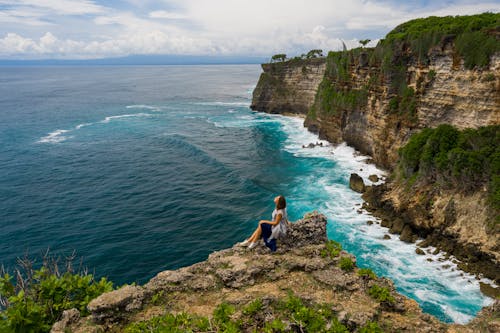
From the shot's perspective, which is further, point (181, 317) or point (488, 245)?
point (488, 245)

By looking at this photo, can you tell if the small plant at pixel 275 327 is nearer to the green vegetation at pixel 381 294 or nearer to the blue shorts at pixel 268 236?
the green vegetation at pixel 381 294

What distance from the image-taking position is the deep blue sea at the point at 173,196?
1228 inches

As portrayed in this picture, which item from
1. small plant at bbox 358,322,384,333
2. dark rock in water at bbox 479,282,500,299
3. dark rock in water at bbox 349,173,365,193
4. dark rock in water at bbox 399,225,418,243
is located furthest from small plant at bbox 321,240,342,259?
dark rock in water at bbox 349,173,365,193

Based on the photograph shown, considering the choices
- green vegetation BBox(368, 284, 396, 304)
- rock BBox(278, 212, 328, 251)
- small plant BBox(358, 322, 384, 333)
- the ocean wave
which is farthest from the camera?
the ocean wave

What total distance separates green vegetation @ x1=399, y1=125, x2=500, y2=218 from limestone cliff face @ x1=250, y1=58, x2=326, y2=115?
56.1 m

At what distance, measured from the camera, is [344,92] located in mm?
65750

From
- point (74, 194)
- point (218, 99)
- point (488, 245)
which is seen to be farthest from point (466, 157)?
point (218, 99)

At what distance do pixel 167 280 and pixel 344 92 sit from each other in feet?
200

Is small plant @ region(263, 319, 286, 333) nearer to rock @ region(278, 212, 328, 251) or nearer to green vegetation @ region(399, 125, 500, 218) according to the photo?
rock @ region(278, 212, 328, 251)

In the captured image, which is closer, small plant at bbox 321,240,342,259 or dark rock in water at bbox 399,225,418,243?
small plant at bbox 321,240,342,259

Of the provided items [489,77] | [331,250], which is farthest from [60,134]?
[489,77]

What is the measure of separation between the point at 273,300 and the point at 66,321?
25.3ft

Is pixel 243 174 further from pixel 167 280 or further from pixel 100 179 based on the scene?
pixel 167 280

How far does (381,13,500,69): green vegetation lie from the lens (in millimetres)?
35344
